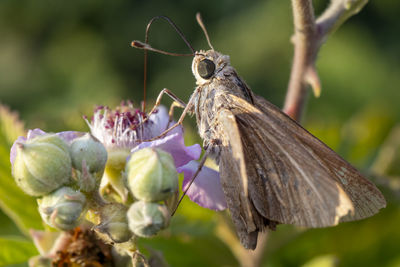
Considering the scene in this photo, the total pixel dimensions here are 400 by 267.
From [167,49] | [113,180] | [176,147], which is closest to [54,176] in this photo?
[113,180]

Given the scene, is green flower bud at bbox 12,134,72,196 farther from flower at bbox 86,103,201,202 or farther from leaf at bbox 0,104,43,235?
leaf at bbox 0,104,43,235

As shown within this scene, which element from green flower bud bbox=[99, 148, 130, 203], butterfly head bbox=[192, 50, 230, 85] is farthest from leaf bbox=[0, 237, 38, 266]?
butterfly head bbox=[192, 50, 230, 85]

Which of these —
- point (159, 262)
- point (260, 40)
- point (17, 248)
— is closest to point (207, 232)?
point (159, 262)

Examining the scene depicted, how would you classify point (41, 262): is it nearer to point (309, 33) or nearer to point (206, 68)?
point (206, 68)

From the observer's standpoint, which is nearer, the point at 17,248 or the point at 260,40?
the point at 17,248

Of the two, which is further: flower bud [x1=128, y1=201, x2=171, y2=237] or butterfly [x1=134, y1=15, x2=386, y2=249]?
butterfly [x1=134, y1=15, x2=386, y2=249]

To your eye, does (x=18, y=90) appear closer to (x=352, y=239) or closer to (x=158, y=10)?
(x=158, y=10)

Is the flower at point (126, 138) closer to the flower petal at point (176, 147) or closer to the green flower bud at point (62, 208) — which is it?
the flower petal at point (176, 147)
